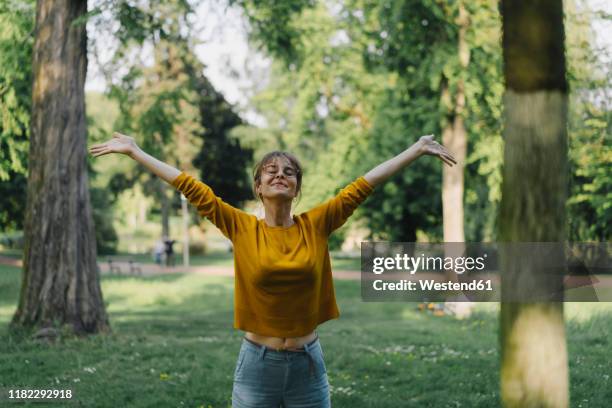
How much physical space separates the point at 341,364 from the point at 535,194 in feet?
19.5

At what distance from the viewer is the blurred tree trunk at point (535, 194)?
3297 millimetres

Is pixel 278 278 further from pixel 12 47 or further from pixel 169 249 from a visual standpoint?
pixel 169 249

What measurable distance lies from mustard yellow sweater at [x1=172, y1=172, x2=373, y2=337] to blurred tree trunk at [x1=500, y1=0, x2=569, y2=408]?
89 cm

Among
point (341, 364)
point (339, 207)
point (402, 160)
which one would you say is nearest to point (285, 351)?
point (339, 207)

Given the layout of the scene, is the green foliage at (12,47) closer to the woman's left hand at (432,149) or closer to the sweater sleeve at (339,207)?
the sweater sleeve at (339,207)

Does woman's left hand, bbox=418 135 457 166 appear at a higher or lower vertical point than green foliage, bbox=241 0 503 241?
lower

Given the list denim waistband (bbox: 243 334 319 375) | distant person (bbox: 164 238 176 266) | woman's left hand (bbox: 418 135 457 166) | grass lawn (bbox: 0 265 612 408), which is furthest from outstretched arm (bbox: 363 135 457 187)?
distant person (bbox: 164 238 176 266)

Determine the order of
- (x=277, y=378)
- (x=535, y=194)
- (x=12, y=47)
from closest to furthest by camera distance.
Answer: (x=535, y=194) < (x=277, y=378) < (x=12, y=47)

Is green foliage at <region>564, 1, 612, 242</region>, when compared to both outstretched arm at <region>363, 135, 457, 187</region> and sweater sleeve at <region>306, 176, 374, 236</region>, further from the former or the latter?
sweater sleeve at <region>306, 176, 374, 236</region>

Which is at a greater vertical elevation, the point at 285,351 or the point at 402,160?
the point at 402,160

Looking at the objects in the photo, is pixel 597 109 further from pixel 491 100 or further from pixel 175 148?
pixel 175 148

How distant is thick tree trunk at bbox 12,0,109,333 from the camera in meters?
10.4

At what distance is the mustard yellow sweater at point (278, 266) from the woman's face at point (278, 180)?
15 cm

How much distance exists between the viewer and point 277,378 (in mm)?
3445
